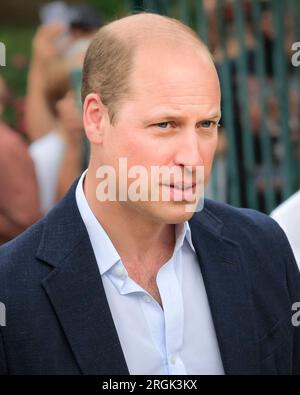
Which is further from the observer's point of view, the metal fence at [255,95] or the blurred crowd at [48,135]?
the metal fence at [255,95]

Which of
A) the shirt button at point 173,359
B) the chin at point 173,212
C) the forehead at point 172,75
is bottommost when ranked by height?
the shirt button at point 173,359

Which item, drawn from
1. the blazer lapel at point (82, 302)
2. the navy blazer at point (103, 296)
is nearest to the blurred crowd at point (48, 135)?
the navy blazer at point (103, 296)

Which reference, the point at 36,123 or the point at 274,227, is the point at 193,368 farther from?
the point at 36,123

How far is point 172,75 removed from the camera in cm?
195

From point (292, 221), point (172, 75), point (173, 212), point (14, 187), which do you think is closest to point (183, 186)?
point (173, 212)

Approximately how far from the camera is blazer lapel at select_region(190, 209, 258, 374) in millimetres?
2074

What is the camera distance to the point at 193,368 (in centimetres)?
205

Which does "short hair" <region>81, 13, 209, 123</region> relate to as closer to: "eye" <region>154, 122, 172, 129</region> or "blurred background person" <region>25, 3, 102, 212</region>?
"eye" <region>154, 122, 172, 129</region>

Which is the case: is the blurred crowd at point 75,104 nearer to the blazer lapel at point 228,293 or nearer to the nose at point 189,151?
the blazer lapel at point 228,293

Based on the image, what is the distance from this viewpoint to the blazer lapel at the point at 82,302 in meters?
1.97

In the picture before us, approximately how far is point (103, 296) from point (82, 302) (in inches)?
1.9

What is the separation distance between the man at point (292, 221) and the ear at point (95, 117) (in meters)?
0.72

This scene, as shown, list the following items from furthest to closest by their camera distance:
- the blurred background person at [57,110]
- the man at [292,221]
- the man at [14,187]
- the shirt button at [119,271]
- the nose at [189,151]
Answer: the blurred background person at [57,110], the man at [14,187], the man at [292,221], the shirt button at [119,271], the nose at [189,151]

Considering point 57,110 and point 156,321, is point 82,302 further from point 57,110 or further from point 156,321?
point 57,110
